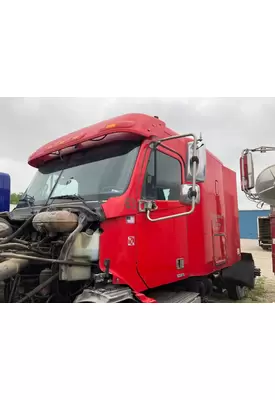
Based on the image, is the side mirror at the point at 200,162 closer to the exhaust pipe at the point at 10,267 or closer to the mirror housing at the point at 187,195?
the mirror housing at the point at 187,195

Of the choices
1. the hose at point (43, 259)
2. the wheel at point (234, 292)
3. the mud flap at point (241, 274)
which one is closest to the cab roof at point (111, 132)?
the hose at point (43, 259)

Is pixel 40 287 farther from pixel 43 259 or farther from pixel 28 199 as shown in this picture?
pixel 28 199

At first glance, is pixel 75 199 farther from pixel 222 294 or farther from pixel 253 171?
pixel 222 294

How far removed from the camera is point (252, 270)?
238 inches

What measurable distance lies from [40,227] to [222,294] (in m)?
4.72

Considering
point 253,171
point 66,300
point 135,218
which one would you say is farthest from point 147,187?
point 253,171

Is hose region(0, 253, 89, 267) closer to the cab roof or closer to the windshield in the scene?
the windshield

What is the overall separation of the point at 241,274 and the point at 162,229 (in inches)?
135

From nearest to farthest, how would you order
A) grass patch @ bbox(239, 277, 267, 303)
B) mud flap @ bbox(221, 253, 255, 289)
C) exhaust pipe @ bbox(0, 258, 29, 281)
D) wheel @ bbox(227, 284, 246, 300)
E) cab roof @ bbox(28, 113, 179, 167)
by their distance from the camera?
exhaust pipe @ bbox(0, 258, 29, 281)
cab roof @ bbox(28, 113, 179, 167)
mud flap @ bbox(221, 253, 255, 289)
wheel @ bbox(227, 284, 246, 300)
grass patch @ bbox(239, 277, 267, 303)

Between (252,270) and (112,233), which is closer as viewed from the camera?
(112,233)

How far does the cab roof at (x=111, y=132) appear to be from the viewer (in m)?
3.15

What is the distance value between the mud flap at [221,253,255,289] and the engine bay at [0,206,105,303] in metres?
3.49

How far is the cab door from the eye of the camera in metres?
3.04

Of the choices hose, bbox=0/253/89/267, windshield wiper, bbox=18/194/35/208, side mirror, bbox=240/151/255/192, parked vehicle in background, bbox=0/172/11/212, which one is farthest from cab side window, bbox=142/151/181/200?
parked vehicle in background, bbox=0/172/11/212
